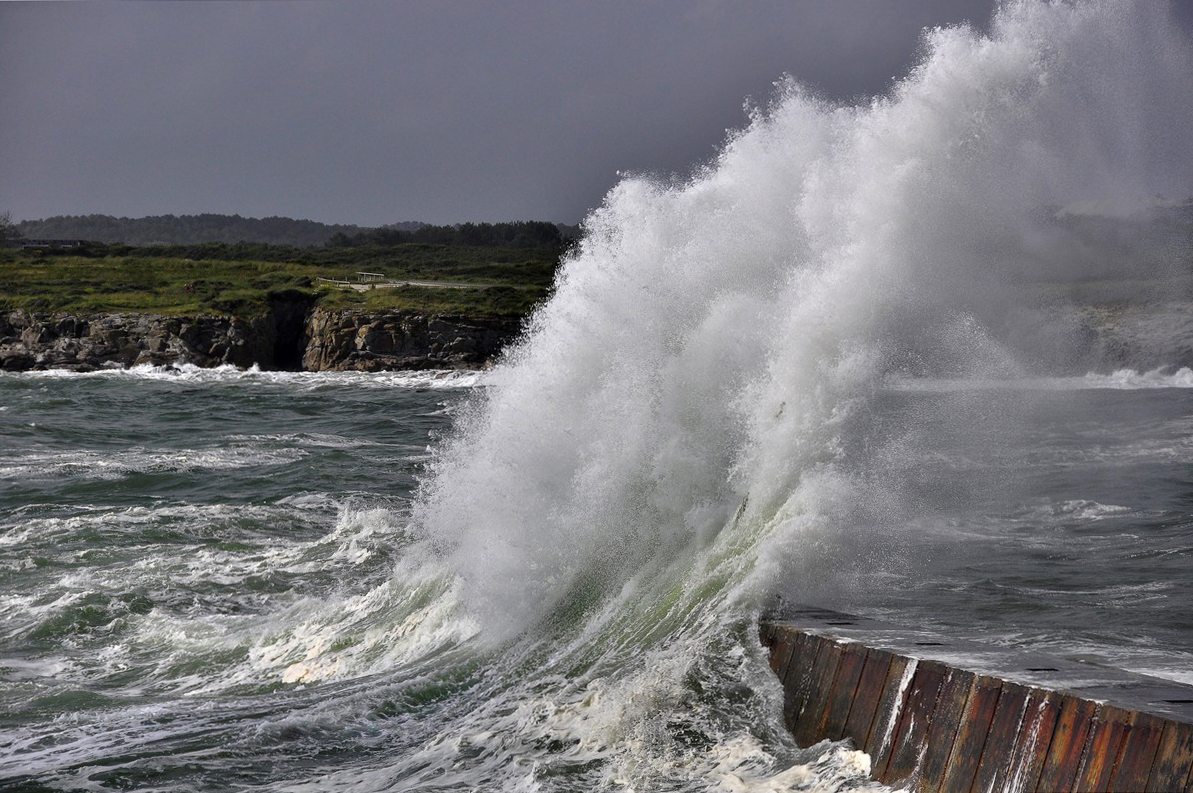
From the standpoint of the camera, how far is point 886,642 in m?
5.42

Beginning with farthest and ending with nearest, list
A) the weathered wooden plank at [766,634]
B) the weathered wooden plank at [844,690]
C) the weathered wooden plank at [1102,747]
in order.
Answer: the weathered wooden plank at [766,634] < the weathered wooden plank at [844,690] < the weathered wooden plank at [1102,747]

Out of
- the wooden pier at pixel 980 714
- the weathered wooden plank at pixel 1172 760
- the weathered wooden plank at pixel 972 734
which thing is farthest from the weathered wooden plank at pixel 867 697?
the weathered wooden plank at pixel 1172 760

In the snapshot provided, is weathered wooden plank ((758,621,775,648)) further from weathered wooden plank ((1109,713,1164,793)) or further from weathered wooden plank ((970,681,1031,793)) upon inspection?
weathered wooden plank ((1109,713,1164,793))

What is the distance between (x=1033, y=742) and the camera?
13.7ft

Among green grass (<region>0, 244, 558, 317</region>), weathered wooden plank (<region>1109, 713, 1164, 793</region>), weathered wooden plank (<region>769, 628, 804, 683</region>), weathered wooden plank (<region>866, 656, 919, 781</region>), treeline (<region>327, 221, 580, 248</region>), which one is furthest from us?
treeline (<region>327, 221, 580, 248</region>)

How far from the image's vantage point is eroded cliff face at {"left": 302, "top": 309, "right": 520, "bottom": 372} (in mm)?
50156

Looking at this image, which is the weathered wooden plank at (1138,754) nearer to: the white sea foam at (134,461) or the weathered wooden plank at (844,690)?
the weathered wooden plank at (844,690)

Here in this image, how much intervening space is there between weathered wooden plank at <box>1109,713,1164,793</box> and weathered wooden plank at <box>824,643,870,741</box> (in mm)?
1462

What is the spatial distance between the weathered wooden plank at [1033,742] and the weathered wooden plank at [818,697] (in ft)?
3.84

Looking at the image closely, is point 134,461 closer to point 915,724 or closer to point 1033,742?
point 915,724

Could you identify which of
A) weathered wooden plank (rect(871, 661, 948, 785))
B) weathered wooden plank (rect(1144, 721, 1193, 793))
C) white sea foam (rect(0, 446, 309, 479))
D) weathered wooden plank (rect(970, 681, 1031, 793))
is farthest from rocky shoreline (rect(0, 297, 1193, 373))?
weathered wooden plank (rect(1144, 721, 1193, 793))

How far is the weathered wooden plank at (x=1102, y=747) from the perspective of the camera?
387cm

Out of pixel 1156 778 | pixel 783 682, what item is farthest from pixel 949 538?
pixel 1156 778

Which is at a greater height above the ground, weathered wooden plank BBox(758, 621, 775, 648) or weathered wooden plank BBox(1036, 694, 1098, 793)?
weathered wooden plank BBox(1036, 694, 1098, 793)
